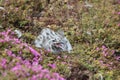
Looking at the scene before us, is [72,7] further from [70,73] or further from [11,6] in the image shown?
[70,73]

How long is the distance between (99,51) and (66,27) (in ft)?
5.67

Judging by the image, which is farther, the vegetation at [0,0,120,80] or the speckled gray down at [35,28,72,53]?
the speckled gray down at [35,28,72,53]

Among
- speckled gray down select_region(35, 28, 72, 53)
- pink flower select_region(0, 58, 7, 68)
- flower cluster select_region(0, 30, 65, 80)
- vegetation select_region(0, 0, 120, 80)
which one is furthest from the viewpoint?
speckled gray down select_region(35, 28, 72, 53)

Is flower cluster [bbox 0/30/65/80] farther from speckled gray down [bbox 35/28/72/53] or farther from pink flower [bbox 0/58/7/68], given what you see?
speckled gray down [bbox 35/28/72/53]

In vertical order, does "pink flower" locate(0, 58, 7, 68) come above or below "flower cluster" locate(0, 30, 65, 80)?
above

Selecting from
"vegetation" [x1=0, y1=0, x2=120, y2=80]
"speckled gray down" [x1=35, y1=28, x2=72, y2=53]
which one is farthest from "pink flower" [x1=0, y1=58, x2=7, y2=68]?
"speckled gray down" [x1=35, y1=28, x2=72, y2=53]

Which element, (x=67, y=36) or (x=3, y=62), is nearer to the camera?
(x=3, y=62)

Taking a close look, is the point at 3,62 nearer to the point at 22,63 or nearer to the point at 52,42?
the point at 22,63

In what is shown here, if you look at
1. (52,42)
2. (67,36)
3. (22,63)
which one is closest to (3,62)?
(22,63)

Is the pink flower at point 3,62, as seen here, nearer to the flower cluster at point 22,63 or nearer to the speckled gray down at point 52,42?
the flower cluster at point 22,63

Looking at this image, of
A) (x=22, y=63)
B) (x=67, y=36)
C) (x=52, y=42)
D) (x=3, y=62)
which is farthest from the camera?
(x=67, y=36)

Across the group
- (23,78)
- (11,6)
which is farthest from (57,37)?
(23,78)

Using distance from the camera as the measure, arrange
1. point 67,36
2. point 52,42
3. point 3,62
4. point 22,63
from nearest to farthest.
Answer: point 3,62, point 22,63, point 52,42, point 67,36

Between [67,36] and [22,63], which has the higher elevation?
[22,63]
